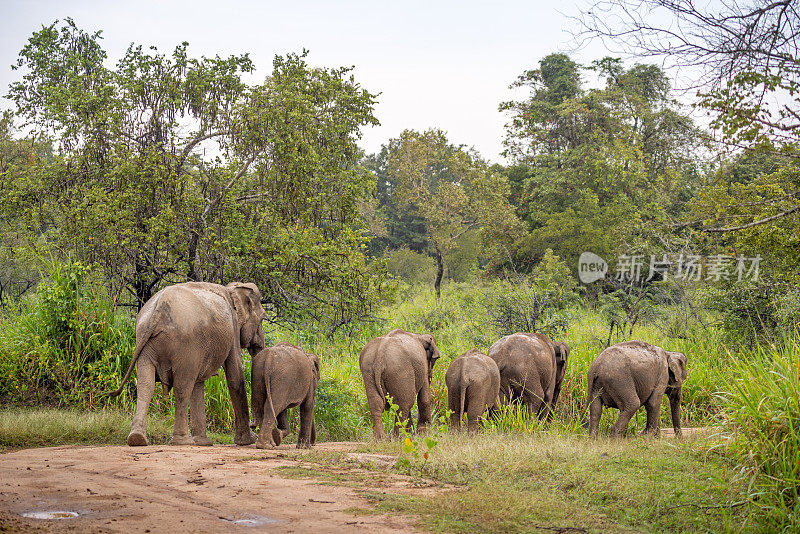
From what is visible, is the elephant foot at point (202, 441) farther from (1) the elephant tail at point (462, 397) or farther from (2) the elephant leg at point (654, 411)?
(2) the elephant leg at point (654, 411)

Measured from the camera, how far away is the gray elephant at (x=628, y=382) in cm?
914

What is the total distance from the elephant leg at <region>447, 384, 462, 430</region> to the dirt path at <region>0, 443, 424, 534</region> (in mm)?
3131

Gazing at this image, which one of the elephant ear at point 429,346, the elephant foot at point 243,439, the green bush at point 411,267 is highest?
the green bush at point 411,267

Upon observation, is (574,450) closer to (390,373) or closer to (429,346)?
(390,373)

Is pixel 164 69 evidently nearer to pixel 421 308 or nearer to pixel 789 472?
pixel 421 308

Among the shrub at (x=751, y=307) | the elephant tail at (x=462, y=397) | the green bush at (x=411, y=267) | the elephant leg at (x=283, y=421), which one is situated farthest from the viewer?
the green bush at (x=411, y=267)

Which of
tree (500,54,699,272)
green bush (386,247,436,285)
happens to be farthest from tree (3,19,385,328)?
green bush (386,247,436,285)

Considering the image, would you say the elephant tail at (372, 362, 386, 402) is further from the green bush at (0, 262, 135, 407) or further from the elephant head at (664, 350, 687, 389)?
the elephant head at (664, 350, 687, 389)

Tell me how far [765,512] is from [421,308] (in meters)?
17.3

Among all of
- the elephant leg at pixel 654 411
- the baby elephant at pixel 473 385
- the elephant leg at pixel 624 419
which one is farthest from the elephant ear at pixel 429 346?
the elephant leg at pixel 654 411

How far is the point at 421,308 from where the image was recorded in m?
22.4

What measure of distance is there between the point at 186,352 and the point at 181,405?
1.87ft

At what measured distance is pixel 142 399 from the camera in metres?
7.36

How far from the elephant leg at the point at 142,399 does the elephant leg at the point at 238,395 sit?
921mm
